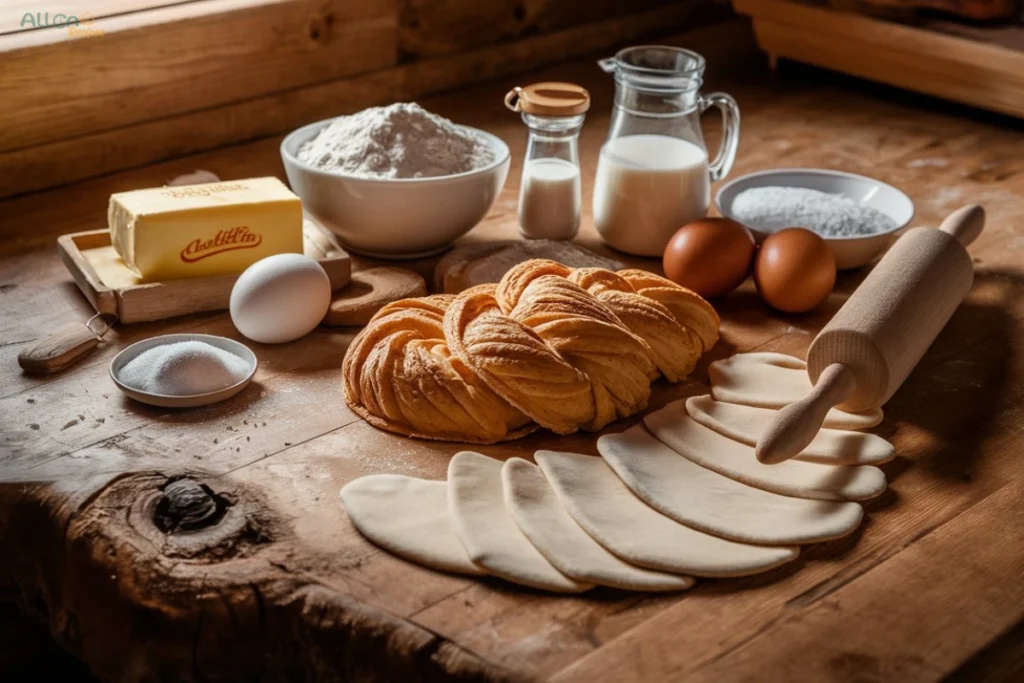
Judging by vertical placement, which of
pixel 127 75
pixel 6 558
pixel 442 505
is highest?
pixel 127 75

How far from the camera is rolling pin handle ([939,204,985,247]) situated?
60.1 inches

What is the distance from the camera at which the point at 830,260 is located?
1.53 meters

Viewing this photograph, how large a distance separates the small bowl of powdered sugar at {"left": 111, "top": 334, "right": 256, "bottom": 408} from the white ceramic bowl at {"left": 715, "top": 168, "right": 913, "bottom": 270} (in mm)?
765

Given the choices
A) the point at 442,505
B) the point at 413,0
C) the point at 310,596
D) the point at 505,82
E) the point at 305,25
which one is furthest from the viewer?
the point at 505,82

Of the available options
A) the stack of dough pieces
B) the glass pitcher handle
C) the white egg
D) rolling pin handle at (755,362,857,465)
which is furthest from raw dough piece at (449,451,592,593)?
the glass pitcher handle

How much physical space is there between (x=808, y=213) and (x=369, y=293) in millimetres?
649

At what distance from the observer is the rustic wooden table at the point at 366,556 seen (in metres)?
0.95

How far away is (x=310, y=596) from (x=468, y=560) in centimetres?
14

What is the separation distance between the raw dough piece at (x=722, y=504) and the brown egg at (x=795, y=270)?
405 mm

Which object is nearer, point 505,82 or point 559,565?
point 559,565

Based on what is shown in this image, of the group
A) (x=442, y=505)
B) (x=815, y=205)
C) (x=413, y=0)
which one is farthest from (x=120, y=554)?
(x=413, y=0)

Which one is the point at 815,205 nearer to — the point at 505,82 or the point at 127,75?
the point at 505,82

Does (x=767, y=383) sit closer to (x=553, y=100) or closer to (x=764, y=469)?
(x=764, y=469)

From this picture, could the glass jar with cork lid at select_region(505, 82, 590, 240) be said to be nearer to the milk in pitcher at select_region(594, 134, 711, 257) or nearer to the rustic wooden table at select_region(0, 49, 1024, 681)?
the milk in pitcher at select_region(594, 134, 711, 257)
